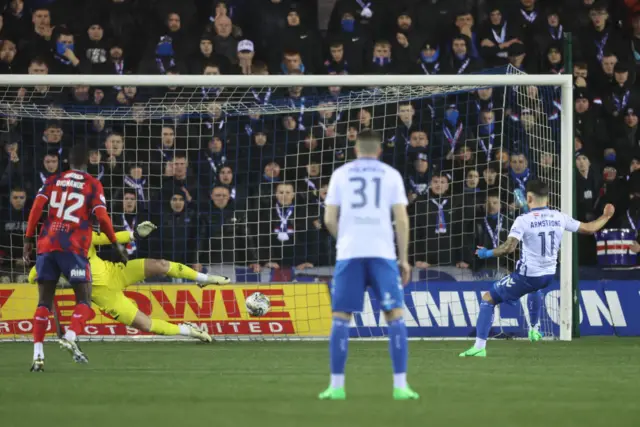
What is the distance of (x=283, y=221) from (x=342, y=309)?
877 cm

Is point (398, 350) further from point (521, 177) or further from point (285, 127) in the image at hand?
point (285, 127)

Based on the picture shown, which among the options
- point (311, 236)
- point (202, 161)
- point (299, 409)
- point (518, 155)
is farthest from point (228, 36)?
point (299, 409)

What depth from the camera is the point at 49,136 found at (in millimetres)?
17375

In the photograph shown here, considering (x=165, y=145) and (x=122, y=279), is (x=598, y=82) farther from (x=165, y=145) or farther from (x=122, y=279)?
(x=122, y=279)

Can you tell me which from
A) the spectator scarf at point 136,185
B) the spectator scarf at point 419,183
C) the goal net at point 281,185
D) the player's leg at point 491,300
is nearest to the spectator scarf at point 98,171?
the goal net at point 281,185

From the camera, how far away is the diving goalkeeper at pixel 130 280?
572 inches

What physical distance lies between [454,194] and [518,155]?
40.1 inches

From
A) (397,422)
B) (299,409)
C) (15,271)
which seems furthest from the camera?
(15,271)

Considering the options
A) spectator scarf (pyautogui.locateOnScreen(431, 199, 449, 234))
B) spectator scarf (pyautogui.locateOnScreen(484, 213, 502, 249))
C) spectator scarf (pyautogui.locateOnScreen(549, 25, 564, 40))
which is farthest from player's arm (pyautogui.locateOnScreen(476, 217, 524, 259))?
spectator scarf (pyautogui.locateOnScreen(549, 25, 564, 40))

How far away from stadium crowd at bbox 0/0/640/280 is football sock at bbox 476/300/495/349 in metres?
3.08

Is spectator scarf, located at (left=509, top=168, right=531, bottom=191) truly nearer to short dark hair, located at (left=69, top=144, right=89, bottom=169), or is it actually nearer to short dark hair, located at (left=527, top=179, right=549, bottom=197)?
short dark hair, located at (left=527, top=179, right=549, bottom=197)

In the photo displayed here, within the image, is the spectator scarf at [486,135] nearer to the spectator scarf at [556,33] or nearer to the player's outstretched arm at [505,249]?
the spectator scarf at [556,33]

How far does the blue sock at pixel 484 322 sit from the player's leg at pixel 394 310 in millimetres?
4965

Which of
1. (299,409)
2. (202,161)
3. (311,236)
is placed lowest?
(299,409)
